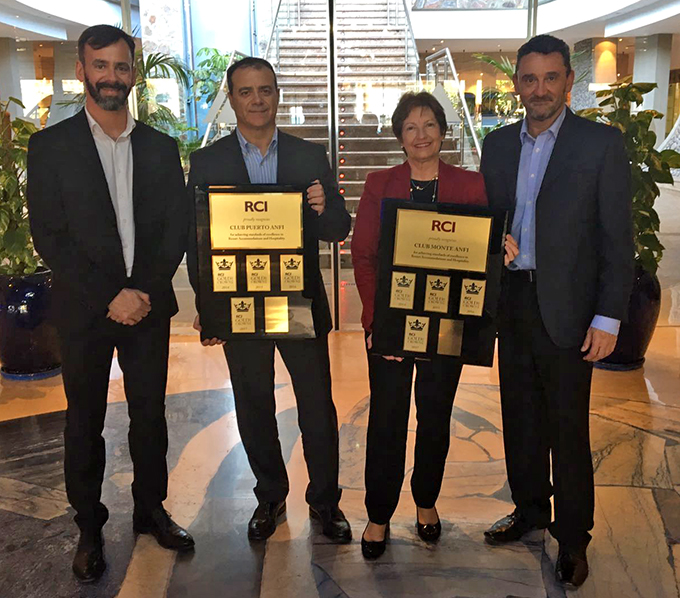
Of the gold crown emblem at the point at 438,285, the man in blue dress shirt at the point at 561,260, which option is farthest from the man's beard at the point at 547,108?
the gold crown emblem at the point at 438,285

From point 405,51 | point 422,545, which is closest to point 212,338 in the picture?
point 422,545

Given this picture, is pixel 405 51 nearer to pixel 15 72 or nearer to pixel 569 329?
pixel 15 72

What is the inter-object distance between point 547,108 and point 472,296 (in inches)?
23.9

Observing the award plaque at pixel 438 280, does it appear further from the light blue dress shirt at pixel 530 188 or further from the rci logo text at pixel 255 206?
the rci logo text at pixel 255 206

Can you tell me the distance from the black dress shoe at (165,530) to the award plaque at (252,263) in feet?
2.51

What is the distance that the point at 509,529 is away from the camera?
8.20ft

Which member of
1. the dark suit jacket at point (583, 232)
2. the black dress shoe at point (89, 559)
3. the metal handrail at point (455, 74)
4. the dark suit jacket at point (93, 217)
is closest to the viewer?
the dark suit jacket at point (583, 232)

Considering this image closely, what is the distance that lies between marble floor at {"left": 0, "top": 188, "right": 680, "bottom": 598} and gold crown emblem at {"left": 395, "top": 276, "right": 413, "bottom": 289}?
100 cm

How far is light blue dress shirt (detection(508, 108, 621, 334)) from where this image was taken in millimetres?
2076

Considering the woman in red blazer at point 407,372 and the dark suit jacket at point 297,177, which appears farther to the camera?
the dark suit jacket at point 297,177

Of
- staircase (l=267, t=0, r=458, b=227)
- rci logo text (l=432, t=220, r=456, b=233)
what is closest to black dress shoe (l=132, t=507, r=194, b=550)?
rci logo text (l=432, t=220, r=456, b=233)

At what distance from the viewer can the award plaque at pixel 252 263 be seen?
2.14 meters

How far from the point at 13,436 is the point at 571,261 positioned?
2.98 meters

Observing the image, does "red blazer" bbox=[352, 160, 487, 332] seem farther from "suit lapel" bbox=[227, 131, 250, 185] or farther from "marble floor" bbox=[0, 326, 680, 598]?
"marble floor" bbox=[0, 326, 680, 598]
